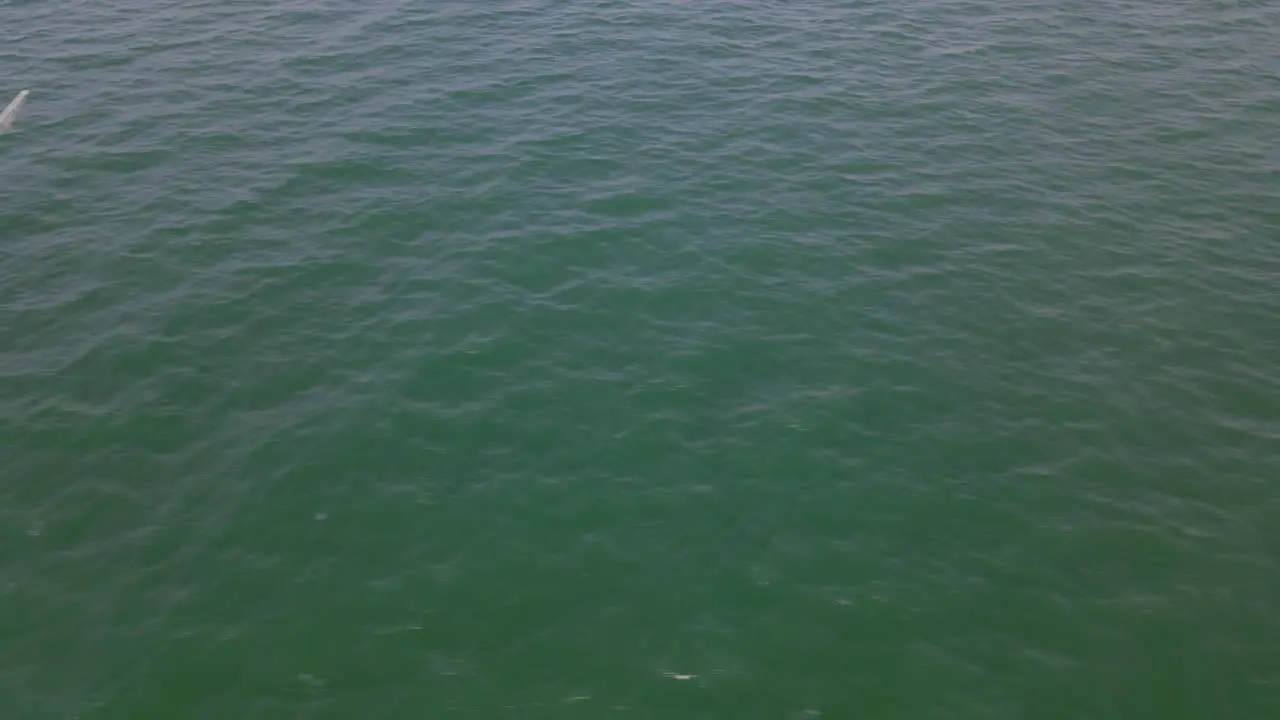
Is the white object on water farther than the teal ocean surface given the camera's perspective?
Yes

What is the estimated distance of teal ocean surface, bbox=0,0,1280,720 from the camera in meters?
31.0

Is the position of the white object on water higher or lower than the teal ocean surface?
higher

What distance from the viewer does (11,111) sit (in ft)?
196

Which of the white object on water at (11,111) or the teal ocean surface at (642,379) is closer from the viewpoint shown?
the teal ocean surface at (642,379)

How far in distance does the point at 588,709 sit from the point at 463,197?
105ft

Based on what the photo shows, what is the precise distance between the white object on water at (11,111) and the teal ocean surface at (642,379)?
0.82 metres

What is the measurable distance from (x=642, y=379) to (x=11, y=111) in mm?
46546

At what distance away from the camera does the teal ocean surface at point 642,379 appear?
31.0m

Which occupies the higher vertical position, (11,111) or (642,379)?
(11,111)

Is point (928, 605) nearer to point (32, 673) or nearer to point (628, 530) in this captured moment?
point (628, 530)

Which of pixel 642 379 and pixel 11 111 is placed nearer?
pixel 642 379

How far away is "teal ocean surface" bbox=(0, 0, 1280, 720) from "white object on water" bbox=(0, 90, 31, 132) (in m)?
0.82

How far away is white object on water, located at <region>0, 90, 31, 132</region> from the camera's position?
58797 mm

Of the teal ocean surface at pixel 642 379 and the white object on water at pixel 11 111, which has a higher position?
the white object on water at pixel 11 111
